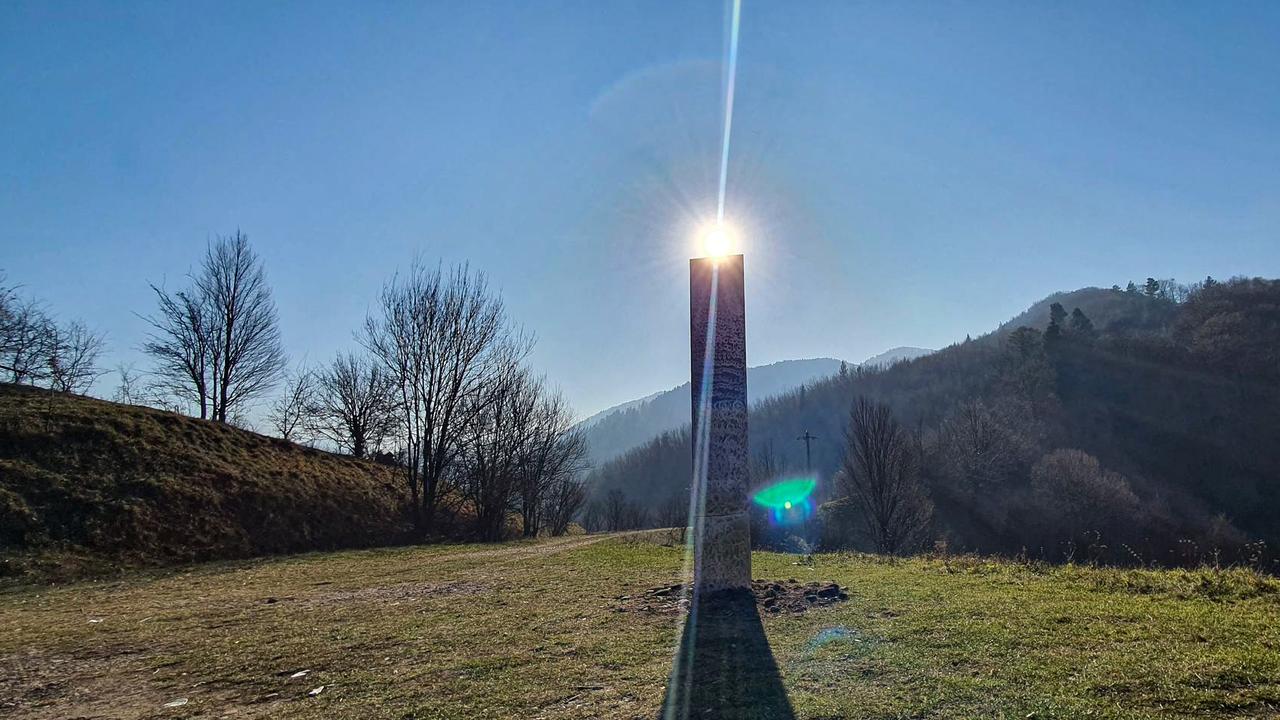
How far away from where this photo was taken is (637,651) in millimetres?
5492

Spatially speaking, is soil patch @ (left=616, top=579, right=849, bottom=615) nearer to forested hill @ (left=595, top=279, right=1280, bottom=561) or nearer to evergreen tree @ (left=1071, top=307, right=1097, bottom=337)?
forested hill @ (left=595, top=279, right=1280, bottom=561)

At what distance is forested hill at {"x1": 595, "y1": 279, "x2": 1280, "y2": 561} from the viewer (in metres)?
44.5

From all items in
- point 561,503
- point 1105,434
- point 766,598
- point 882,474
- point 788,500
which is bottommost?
point 788,500

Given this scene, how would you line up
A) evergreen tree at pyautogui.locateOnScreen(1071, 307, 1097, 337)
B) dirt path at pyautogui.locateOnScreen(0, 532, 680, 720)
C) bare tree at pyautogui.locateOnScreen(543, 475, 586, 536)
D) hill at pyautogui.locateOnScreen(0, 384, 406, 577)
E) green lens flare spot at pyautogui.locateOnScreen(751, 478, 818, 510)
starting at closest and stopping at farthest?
1. dirt path at pyautogui.locateOnScreen(0, 532, 680, 720)
2. hill at pyautogui.locateOnScreen(0, 384, 406, 577)
3. bare tree at pyautogui.locateOnScreen(543, 475, 586, 536)
4. green lens flare spot at pyautogui.locateOnScreen(751, 478, 818, 510)
5. evergreen tree at pyautogui.locateOnScreen(1071, 307, 1097, 337)

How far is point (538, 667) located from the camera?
5.17m

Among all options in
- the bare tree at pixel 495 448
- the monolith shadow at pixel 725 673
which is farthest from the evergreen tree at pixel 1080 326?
the monolith shadow at pixel 725 673

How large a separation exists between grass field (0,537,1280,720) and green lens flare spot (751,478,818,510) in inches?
1828

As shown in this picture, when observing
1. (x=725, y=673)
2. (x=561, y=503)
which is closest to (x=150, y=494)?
(x=725, y=673)

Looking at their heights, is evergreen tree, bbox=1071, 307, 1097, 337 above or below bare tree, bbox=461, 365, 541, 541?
above

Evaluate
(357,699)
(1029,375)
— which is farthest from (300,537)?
(1029,375)

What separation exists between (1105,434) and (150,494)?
82.7 meters

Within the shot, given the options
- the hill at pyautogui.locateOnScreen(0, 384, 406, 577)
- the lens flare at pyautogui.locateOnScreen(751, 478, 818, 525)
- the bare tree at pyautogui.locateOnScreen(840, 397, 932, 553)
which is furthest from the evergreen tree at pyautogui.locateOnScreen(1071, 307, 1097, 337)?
the hill at pyautogui.locateOnScreen(0, 384, 406, 577)

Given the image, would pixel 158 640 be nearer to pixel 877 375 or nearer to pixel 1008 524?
pixel 1008 524

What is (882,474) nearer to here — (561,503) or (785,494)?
(561,503)
